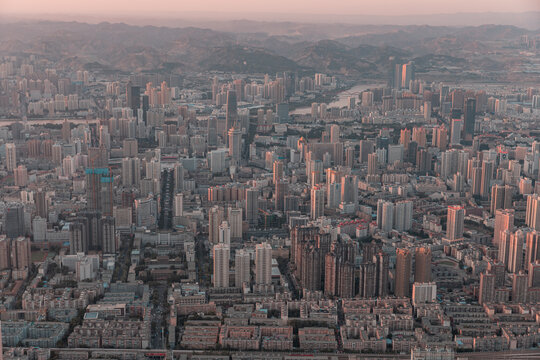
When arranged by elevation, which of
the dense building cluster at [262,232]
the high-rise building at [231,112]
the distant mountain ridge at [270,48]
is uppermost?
the distant mountain ridge at [270,48]

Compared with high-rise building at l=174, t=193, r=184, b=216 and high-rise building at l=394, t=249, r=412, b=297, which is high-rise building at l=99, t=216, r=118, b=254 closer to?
high-rise building at l=174, t=193, r=184, b=216

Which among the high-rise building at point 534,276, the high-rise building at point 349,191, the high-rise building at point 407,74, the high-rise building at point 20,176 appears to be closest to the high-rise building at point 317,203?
the high-rise building at point 349,191

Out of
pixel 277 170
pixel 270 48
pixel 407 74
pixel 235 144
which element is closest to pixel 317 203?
pixel 277 170

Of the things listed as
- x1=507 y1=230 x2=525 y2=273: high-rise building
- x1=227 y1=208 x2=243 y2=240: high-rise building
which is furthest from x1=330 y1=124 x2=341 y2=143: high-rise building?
x1=507 y1=230 x2=525 y2=273: high-rise building

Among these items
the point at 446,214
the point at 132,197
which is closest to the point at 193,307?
the point at 132,197

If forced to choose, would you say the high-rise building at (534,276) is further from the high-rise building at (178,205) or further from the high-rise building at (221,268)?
the high-rise building at (178,205)
